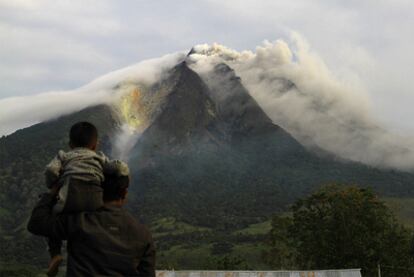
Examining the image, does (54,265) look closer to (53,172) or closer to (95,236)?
(95,236)

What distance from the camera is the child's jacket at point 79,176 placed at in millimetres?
3699

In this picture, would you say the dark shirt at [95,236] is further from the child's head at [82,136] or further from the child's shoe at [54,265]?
the child's head at [82,136]

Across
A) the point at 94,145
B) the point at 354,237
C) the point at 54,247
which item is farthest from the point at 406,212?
the point at 54,247

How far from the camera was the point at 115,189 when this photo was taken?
3.93m

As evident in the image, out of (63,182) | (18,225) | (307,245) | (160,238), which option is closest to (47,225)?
(63,182)

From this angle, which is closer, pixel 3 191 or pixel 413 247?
pixel 413 247

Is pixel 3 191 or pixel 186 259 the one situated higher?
pixel 3 191

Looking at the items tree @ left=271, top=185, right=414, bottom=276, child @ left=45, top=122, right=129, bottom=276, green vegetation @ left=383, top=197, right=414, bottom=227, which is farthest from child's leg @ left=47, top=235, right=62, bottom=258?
green vegetation @ left=383, top=197, right=414, bottom=227

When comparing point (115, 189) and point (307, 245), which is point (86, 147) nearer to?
point (115, 189)

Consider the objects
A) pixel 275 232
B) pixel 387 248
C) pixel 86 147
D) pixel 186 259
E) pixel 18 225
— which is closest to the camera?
pixel 86 147

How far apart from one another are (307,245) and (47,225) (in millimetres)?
57171

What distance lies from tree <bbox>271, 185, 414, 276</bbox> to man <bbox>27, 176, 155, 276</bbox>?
54330 mm

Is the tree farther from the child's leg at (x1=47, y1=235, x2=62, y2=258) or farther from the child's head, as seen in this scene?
the child's leg at (x1=47, y1=235, x2=62, y2=258)

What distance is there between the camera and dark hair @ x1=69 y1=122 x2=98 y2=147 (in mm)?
3982
